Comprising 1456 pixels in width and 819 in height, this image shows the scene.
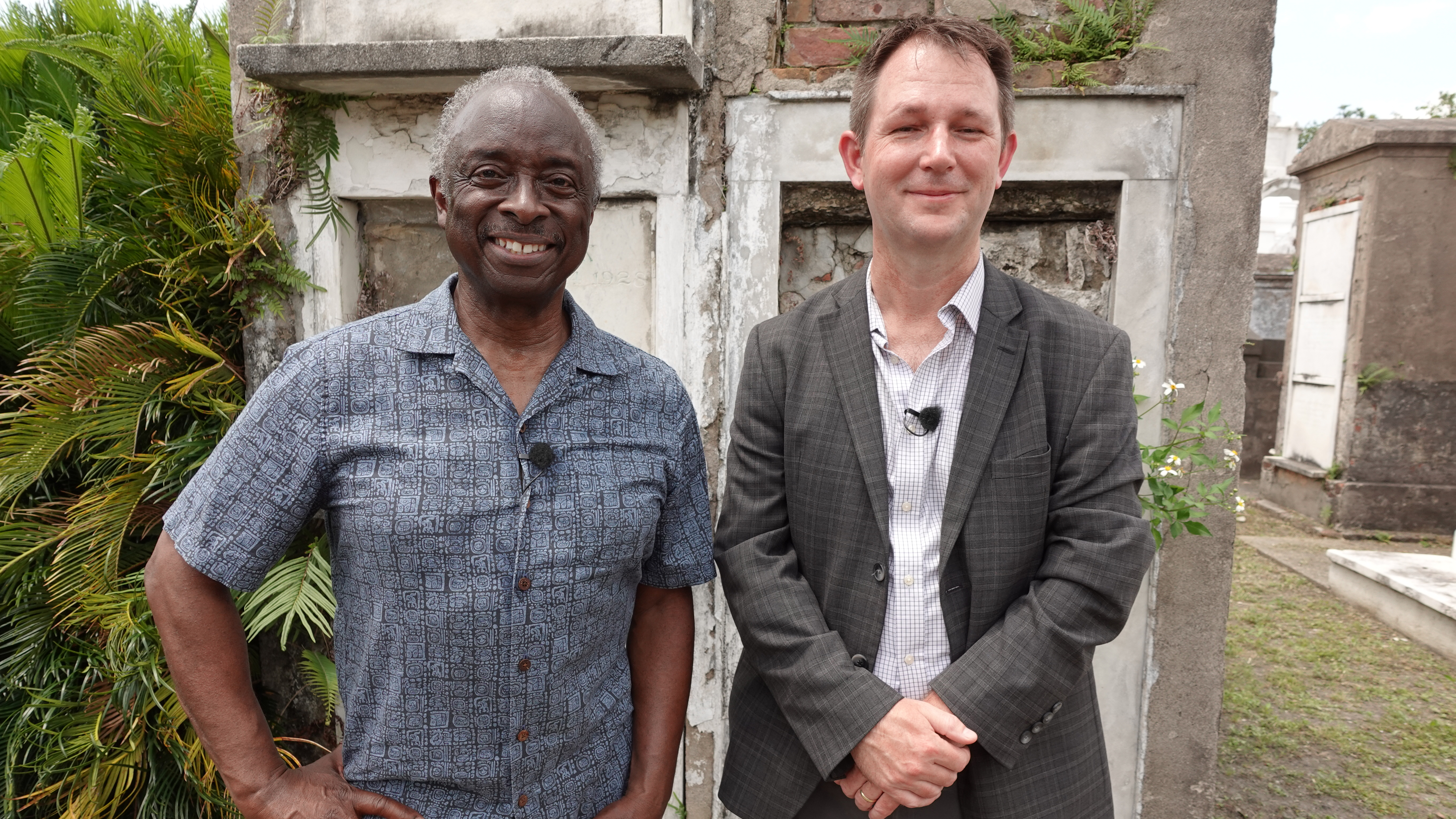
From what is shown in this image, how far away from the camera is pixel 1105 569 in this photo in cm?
150

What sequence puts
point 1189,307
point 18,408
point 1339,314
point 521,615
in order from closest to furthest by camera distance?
point 521,615 < point 1189,307 < point 18,408 < point 1339,314

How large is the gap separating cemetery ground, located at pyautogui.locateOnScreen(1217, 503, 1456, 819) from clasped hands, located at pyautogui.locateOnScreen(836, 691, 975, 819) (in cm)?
275

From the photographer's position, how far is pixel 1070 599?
1510mm

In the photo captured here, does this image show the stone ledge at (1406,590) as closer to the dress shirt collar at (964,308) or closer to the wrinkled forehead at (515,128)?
the dress shirt collar at (964,308)

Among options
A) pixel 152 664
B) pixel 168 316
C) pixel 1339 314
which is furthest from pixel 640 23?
pixel 1339 314

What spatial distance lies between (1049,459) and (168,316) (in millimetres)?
2902

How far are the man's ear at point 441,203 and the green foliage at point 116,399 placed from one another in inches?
64.8

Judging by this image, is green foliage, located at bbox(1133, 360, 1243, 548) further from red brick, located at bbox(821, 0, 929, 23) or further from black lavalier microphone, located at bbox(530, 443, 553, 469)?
black lavalier microphone, located at bbox(530, 443, 553, 469)

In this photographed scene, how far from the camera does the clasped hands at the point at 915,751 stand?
148 centimetres

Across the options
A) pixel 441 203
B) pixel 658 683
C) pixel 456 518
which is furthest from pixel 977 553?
pixel 441 203

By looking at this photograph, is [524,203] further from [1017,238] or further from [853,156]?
[1017,238]

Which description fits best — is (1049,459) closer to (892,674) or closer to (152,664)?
(892,674)

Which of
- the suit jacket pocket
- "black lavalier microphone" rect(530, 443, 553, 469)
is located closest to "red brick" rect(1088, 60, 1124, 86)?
the suit jacket pocket

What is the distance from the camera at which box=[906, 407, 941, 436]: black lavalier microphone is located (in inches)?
64.8
